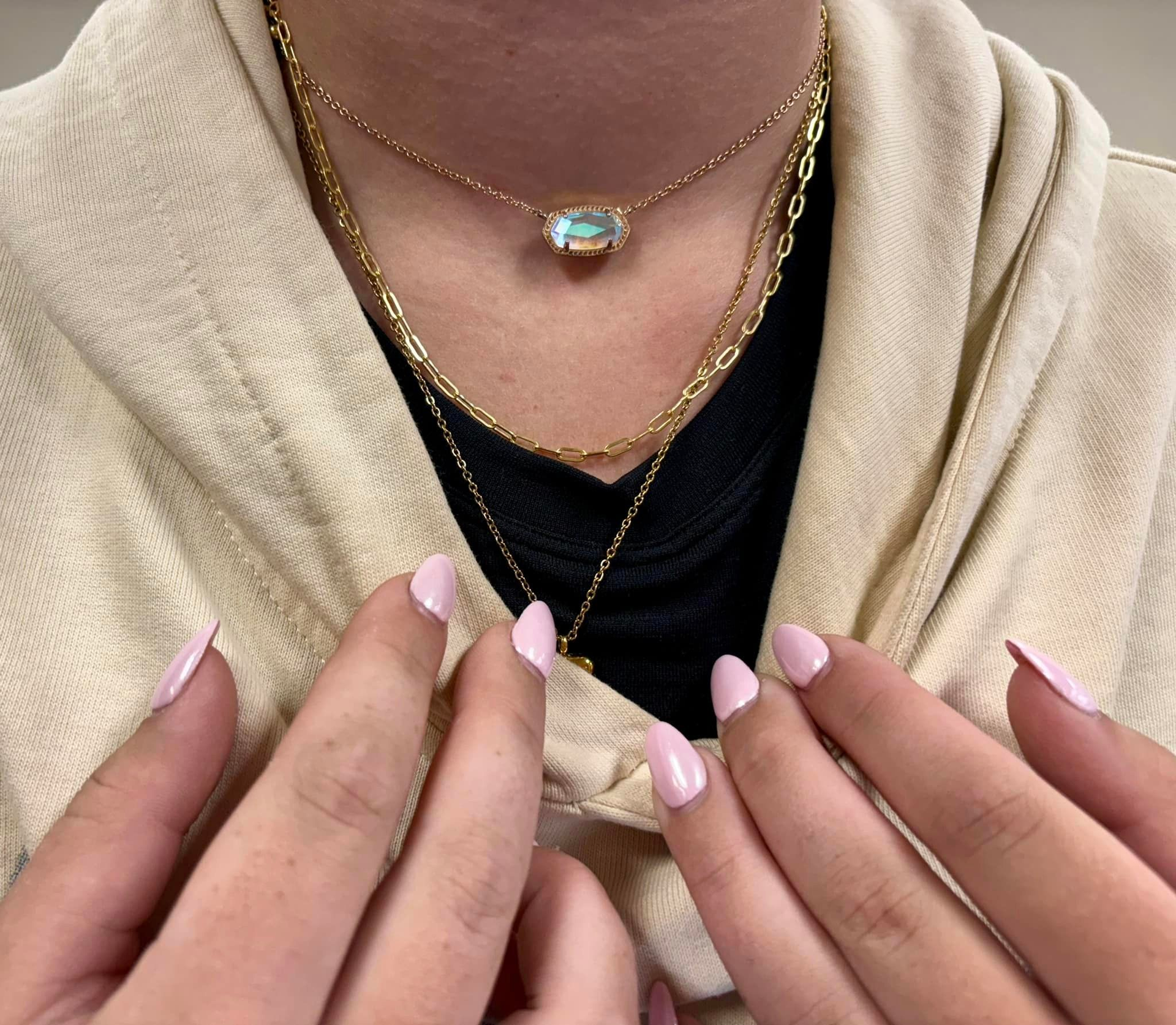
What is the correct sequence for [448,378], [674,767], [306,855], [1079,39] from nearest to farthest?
[306,855]
[674,767]
[448,378]
[1079,39]

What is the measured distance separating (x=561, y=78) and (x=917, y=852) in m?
0.48

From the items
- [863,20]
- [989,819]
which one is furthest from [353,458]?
[863,20]

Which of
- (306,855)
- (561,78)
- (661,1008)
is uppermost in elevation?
(561,78)

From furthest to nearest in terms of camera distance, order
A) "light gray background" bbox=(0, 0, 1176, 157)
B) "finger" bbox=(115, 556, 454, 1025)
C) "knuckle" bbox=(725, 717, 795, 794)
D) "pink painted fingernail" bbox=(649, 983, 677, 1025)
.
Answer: "light gray background" bbox=(0, 0, 1176, 157)
"pink painted fingernail" bbox=(649, 983, 677, 1025)
"knuckle" bbox=(725, 717, 795, 794)
"finger" bbox=(115, 556, 454, 1025)

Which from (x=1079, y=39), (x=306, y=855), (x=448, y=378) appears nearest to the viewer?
(x=306, y=855)

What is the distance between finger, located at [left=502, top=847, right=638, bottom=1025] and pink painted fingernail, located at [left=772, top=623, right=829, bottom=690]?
0.51ft

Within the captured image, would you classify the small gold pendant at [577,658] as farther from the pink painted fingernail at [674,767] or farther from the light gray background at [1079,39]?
the light gray background at [1079,39]

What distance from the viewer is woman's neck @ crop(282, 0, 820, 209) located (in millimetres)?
487

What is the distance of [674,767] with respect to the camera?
436 millimetres

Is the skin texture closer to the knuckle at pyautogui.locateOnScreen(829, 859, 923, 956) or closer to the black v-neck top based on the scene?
the black v-neck top

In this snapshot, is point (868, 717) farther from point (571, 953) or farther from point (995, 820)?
point (571, 953)

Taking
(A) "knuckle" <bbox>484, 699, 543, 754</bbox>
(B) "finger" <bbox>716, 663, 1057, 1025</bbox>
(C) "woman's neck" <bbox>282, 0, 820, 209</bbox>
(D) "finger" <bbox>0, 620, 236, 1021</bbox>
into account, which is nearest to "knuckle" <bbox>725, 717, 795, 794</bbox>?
(B) "finger" <bbox>716, 663, 1057, 1025</bbox>

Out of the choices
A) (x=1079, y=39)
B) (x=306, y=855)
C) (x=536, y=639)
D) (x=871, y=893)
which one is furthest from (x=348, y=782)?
(x=1079, y=39)

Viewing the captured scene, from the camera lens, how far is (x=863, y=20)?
0.62m
